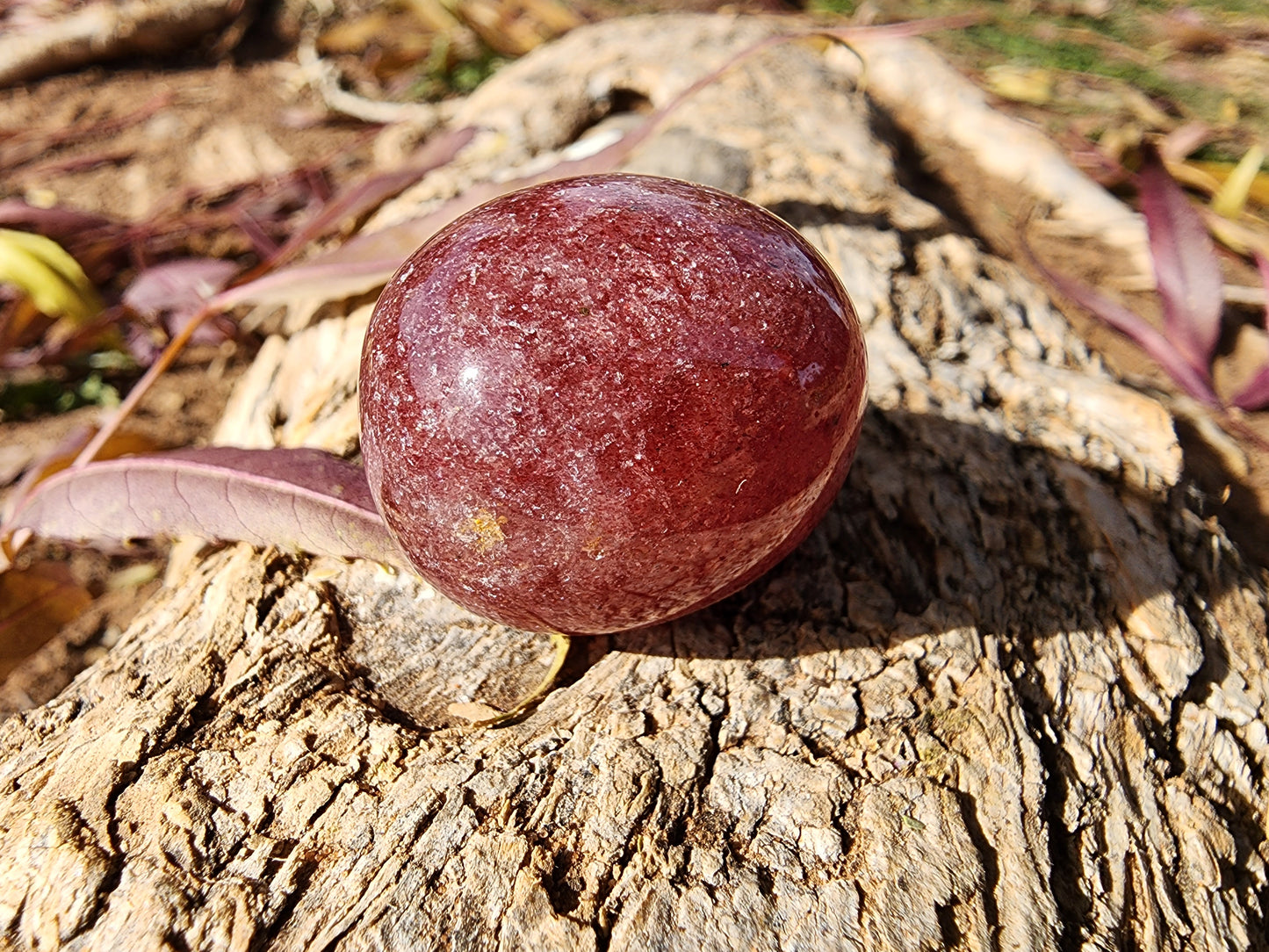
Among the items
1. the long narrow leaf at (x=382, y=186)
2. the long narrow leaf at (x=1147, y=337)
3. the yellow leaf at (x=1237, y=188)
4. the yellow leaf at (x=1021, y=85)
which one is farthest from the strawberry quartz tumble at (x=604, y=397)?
the yellow leaf at (x=1021, y=85)

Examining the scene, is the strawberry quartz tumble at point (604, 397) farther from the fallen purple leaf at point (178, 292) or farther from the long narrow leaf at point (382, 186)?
the fallen purple leaf at point (178, 292)

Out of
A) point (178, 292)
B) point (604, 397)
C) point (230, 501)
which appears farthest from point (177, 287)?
point (604, 397)

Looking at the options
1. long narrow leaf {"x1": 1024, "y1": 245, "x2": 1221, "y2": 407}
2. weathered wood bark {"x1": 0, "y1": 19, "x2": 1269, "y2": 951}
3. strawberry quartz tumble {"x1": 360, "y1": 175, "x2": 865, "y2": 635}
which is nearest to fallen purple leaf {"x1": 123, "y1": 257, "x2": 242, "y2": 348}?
weathered wood bark {"x1": 0, "y1": 19, "x2": 1269, "y2": 951}

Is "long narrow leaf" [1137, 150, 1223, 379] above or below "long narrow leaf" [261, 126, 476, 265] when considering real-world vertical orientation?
below

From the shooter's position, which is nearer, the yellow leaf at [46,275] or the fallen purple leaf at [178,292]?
the yellow leaf at [46,275]

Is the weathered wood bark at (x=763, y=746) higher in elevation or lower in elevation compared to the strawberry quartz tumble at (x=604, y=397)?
lower

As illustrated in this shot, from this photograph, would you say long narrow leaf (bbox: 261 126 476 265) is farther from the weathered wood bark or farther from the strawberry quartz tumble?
the strawberry quartz tumble

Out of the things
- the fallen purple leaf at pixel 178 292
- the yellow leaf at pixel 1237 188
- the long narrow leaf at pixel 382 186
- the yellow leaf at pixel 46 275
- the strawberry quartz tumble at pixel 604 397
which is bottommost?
the yellow leaf at pixel 1237 188
